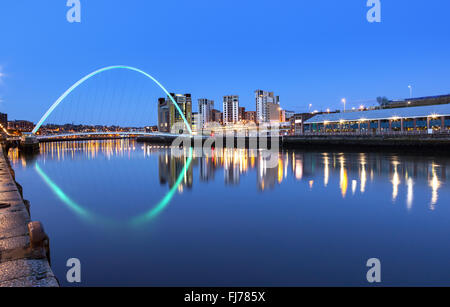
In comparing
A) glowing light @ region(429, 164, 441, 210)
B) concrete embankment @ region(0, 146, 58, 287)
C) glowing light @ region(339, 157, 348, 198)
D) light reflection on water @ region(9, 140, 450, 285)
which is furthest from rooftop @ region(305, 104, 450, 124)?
concrete embankment @ region(0, 146, 58, 287)

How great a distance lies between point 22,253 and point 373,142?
41712 millimetres

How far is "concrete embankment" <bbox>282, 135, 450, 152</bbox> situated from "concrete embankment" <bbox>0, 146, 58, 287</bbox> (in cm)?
3876

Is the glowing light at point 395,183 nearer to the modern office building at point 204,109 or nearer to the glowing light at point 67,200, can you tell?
the glowing light at point 67,200

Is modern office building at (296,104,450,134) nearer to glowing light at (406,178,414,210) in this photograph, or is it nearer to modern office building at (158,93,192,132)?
glowing light at (406,178,414,210)

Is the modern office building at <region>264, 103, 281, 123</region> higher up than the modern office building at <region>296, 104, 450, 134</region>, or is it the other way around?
the modern office building at <region>264, 103, 281, 123</region>

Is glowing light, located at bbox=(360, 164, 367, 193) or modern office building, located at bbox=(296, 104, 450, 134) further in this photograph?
modern office building, located at bbox=(296, 104, 450, 134)

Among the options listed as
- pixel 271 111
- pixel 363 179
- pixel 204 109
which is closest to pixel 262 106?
pixel 271 111

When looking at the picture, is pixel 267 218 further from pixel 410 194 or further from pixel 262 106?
pixel 262 106

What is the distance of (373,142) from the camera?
38.7m

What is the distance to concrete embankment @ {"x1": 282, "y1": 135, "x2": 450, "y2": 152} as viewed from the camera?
32531 millimetres

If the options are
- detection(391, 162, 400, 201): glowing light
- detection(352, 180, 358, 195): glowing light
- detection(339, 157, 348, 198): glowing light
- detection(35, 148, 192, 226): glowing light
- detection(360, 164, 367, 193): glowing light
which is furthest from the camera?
detection(360, 164, 367, 193): glowing light
